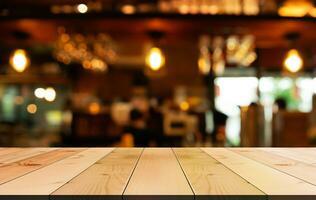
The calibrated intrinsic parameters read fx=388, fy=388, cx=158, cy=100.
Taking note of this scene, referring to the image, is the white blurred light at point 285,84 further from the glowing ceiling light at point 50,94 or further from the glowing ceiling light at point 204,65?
the glowing ceiling light at point 50,94

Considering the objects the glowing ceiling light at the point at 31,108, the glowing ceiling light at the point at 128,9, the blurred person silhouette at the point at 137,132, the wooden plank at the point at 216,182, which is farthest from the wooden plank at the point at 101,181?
the glowing ceiling light at the point at 31,108

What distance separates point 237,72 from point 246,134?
6.44 meters

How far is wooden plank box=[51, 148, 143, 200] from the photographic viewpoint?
2.54ft

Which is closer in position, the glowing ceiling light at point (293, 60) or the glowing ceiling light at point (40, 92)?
the glowing ceiling light at point (293, 60)

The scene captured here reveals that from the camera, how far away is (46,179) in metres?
0.93

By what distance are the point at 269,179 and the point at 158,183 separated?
0.28 m

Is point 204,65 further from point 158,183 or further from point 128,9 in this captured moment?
point 158,183

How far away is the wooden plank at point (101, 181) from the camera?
0.77m

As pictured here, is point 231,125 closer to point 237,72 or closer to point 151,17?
point 151,17

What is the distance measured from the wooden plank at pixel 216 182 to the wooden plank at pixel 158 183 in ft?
0.07

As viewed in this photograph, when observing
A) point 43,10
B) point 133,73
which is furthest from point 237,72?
point 43,10

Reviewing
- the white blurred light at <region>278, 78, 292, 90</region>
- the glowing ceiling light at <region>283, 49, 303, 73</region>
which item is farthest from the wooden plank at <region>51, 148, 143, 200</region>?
the white blurred light at <region>278, 78, 292, 90</region>

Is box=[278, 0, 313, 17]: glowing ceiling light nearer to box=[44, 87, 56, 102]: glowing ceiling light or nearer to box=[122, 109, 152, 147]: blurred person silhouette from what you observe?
box=[122, 109, 152, 147]: blurred person silhouette

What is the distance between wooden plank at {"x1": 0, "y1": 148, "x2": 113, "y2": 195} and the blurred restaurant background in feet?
9.21
